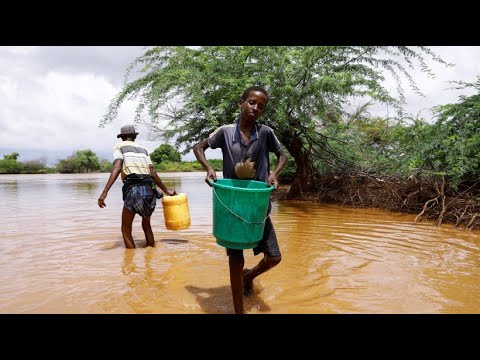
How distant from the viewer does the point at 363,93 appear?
10.0 metres

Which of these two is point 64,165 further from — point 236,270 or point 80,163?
point 236,270

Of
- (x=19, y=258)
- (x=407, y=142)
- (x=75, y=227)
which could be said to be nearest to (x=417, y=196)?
(x=407, y=142)

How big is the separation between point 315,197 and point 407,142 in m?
3.46

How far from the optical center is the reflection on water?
329 cm

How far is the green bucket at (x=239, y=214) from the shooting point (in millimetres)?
2701

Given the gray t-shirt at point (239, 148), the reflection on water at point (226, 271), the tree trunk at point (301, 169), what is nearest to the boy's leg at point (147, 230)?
the reflection on water at point (226, 271)

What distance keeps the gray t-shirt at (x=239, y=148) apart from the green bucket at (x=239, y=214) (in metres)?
0.30

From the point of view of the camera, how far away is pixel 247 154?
10.1 feet

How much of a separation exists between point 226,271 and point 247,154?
71.8 inches

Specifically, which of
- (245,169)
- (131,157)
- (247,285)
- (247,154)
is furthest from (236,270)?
(131,157)

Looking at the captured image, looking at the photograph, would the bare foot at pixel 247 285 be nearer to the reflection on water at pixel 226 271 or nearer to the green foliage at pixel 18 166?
the reflection on water at pixel 226 271

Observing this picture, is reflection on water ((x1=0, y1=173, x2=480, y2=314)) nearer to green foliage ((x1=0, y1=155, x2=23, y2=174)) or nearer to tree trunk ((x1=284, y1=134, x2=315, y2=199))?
tree trunk ((x1=284, y1=134, x2=315, y2=199))

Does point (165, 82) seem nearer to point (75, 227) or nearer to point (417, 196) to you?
point (75, 227)

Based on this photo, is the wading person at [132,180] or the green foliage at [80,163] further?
the green foliage at [80,163]
